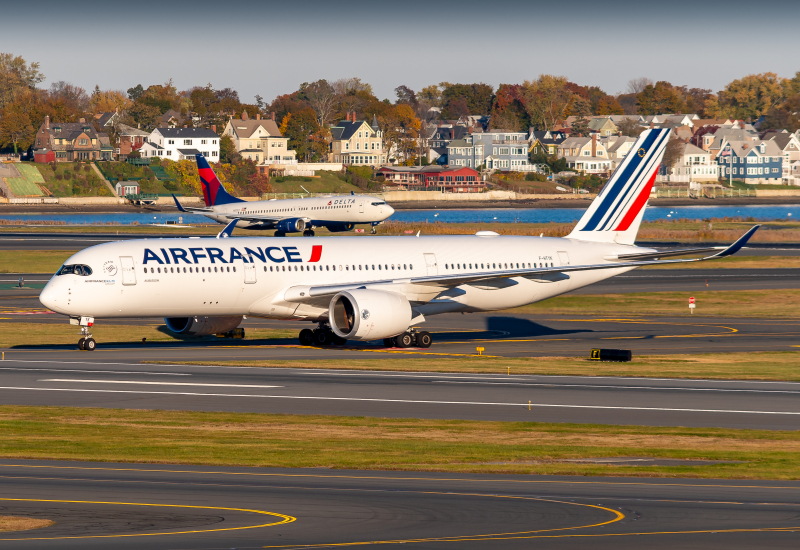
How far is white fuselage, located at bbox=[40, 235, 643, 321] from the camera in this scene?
45156mm

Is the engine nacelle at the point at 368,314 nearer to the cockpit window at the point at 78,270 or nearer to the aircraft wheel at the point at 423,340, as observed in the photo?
the aircraft wheel at the point at 423,340

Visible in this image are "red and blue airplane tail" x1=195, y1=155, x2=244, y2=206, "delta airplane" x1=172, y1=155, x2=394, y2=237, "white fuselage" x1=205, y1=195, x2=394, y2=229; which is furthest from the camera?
"red and blue airplane tail" x1=195, y1=155, x2=244, y2=206

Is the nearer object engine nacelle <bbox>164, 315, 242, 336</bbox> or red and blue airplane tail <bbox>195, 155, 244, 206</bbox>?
engine nacelle <bbox>164, 315, 242, 336</bbox>

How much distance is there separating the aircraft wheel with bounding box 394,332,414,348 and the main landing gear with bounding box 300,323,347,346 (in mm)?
2815

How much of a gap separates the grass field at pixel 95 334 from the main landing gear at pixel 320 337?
3560 mm

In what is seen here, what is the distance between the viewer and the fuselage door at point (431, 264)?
51.8m

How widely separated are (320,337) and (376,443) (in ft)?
76.1

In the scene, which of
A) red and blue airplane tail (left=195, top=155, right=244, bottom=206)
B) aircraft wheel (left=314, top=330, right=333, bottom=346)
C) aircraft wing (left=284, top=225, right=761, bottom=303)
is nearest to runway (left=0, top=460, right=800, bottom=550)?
aircraft wing (left=284, top=225, right=761, bottom=303)

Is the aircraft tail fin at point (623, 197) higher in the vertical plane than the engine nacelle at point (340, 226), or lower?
higher

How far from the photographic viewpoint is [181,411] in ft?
106

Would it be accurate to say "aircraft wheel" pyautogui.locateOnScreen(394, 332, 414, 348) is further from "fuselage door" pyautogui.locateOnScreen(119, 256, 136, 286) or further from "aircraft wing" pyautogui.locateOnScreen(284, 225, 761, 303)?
"fuselage door" pyautogui.locateOnScreen(119, 256, 136, 286)

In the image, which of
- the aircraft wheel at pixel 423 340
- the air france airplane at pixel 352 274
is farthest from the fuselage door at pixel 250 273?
the aircraft wheel at pixel 423 340

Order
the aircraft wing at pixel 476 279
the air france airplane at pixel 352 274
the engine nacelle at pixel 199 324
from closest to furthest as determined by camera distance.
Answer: the air france airplane at pixel 352 274 < the aircraft wing at pixel 476 279 < the engine nacelle at pixel 199 324

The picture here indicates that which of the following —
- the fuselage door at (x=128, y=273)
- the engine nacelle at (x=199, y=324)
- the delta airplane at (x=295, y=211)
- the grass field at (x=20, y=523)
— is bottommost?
the engine nacelle at (x=199, y=324)
